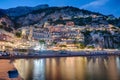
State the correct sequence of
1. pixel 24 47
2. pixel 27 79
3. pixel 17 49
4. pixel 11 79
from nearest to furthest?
1. pixel 11 79
2. pixel 27 79
3. pixel 17 49
4. pixel 24 47

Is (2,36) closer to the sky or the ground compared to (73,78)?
closer to the sky

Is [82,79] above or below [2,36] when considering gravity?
below

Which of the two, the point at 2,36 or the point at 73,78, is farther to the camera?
the point at 2,36

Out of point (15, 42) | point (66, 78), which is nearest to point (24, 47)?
point (15, 42)

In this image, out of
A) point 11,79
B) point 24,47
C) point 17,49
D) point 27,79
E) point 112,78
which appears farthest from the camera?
point 24,47

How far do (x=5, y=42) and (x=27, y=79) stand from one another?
13874cm

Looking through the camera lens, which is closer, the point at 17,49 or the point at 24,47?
the point at 17,49

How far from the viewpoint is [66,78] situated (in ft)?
159

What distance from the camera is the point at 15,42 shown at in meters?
199

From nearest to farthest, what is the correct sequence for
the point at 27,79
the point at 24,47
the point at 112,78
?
the point at 27,79
the point at 112,78
the point at 24,47

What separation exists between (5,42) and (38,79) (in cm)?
13699

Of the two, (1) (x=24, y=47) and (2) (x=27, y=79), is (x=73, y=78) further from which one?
(1) (x=24, y=47)

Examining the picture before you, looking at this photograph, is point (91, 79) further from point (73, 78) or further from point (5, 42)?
point (5, 42)

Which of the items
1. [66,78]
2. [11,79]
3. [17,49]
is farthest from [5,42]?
[11,79]
